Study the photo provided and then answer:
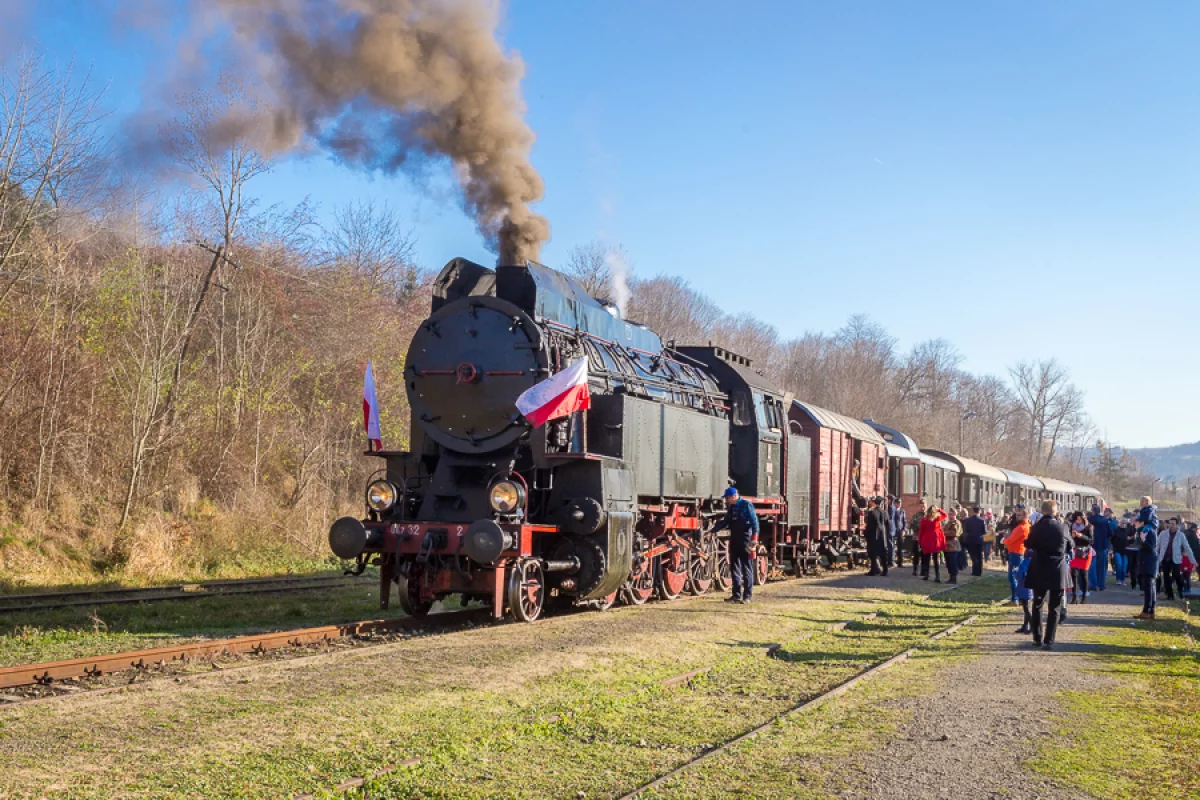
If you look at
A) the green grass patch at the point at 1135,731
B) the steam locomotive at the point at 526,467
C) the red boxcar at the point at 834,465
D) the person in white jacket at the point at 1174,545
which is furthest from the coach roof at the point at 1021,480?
the green grass patch at the point at 1135,731

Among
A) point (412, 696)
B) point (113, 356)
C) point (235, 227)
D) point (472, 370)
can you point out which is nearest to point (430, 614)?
point (472, 370)

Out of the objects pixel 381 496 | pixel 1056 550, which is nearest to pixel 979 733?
pixel 1056 550

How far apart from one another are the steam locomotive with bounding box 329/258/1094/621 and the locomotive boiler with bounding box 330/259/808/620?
0.02 metres

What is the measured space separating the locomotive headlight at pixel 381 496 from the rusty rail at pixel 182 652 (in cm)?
126

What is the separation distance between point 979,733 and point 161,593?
1098 cm

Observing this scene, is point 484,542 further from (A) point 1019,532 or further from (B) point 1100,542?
(B) point 1100,542

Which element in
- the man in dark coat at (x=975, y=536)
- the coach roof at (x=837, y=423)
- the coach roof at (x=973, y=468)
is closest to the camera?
the coach roof at (x=837, y=423)

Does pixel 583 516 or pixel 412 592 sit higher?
pixel 583 516

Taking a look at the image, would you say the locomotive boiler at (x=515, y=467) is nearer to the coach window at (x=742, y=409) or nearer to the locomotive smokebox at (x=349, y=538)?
the locomotive smokebox at (x=349, y=538)

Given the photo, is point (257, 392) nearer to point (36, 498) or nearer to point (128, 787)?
point (36, 498)

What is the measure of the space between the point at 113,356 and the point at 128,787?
16686 millimetres

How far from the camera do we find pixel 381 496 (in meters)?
11.6

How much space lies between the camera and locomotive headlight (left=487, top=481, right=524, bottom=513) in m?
10.8

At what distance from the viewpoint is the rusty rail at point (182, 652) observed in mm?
7576
